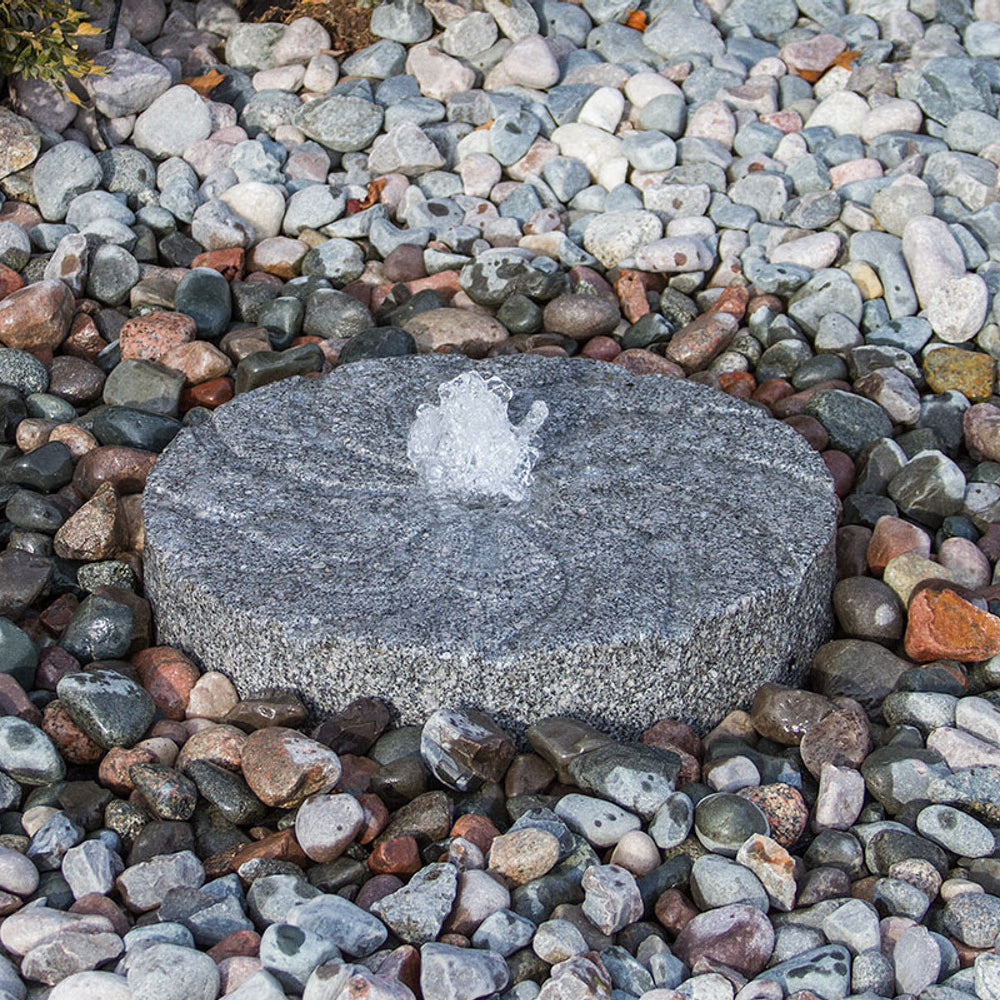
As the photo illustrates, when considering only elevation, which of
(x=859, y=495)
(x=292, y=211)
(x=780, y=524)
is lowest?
(x=292, y=211)

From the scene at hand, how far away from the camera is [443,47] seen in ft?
16.8

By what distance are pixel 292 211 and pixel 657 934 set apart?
3.01 m

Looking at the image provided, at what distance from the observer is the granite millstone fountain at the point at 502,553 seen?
8.84ft

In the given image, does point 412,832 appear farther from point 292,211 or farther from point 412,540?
point 292,211

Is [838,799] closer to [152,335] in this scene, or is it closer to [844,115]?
[152,335]

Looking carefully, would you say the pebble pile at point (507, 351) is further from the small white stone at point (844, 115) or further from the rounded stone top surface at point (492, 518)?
the rounded stone top surface at point (492, 518)

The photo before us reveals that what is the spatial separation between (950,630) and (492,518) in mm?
1026

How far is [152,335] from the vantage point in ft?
13.0

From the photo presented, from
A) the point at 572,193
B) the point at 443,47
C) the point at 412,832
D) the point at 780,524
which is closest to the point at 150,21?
the point at 443,47

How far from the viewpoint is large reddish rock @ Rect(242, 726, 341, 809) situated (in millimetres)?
2557

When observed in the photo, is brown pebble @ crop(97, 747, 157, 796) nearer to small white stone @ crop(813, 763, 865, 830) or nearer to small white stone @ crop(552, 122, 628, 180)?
small white stone @ crop(813, 763, 865, 830)

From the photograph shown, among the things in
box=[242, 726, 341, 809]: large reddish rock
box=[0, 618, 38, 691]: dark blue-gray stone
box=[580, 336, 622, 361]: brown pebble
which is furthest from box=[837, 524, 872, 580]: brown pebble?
box=[0, 618, 38, 691]: dark blue-gray stone

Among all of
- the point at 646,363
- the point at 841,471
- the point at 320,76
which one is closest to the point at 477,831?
the point at 841,471

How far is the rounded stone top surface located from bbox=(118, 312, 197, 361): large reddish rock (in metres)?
0.58
